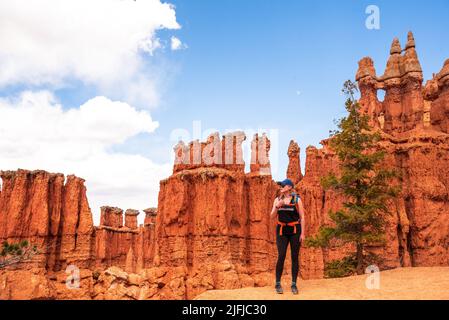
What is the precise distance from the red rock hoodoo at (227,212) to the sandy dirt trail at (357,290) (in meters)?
28.3

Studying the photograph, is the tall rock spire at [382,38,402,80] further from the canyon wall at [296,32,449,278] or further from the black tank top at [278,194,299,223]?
the black tank top at [278,194,299,223]

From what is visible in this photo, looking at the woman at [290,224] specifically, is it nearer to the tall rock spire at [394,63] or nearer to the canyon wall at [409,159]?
the canyon wall at [409,159]

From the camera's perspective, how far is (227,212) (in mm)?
46000

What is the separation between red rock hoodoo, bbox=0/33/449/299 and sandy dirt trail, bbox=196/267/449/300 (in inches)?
1115

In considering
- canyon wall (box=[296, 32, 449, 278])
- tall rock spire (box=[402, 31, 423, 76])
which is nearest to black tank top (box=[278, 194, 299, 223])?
canyon wall (box=[296, 32, 449, 278])

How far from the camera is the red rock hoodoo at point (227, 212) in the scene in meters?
41.3

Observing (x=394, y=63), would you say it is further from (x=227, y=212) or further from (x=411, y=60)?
(x=227, y=212)

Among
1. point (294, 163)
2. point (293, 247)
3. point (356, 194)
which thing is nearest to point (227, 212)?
point (294, 163)

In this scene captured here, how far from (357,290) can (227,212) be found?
118ft

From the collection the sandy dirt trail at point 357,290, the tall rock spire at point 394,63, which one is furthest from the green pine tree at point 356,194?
the tall rock spire at point 394,63

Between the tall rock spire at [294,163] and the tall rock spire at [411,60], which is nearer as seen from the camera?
the tall rock spire at [411,60]

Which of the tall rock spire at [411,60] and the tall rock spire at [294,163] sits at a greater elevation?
the tall rock spire at [411,60]

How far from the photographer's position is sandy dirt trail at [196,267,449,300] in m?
9.59

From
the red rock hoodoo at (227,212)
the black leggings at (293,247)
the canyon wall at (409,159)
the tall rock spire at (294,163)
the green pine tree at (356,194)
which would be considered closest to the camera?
the black leggings at (293,247)
